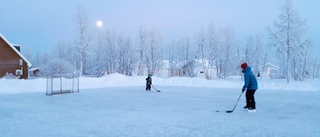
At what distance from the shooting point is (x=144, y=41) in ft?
158

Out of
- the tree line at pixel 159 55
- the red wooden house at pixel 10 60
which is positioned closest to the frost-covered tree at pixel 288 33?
the tree line at pixel 159 55

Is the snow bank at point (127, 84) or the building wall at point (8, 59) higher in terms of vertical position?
the building wall at point (8, 59)

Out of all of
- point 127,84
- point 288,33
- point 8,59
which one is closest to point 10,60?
point 8,59

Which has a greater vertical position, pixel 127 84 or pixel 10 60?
pixel 10 60

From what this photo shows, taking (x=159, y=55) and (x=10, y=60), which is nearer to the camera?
(x=10, y=60)

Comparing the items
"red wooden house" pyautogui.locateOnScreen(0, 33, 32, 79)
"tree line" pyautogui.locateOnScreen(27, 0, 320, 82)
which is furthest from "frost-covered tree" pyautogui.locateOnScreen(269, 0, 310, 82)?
"red wooden house" pyautogui.locateOnScreen(0, 33, 32, 79)

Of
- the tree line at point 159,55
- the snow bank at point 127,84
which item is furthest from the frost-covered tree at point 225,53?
the snow bank at point 127,84

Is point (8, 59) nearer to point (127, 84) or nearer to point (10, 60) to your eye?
point (10, 60)

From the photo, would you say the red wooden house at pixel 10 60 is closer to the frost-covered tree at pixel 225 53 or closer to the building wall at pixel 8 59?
the building wall at pixel 8 59

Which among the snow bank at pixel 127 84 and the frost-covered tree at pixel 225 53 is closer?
the snow bank at pixel 127 84

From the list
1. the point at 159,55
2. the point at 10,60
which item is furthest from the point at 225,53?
the point at 10,60

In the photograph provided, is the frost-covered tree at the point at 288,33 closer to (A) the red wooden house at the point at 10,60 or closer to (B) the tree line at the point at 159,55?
(B) the tree line at the point at 159,55

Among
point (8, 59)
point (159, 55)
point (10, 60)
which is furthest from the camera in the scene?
point (159, 55)

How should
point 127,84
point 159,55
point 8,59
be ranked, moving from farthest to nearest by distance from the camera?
point 159,55, point 8,59, point 127,84
